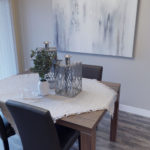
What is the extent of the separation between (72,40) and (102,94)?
1494 millimetres

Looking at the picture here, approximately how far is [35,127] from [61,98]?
431 millimetres

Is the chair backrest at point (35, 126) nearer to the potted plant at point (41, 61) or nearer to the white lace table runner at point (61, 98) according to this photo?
the white lace table runner at point (61, 98)

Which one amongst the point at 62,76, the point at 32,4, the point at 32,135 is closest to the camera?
the point at 32,135

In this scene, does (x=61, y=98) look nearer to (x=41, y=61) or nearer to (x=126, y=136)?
(x=41, y=61)

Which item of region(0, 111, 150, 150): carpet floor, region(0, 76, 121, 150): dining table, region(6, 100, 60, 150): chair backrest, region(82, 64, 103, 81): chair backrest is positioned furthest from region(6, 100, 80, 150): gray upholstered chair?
region(82, 64, 103, 81): chair backrest

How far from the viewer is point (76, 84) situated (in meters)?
1.65

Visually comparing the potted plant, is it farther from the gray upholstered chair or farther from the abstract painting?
the abstract painting

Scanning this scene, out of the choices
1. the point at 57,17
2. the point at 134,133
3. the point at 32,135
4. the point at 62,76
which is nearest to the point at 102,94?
the point at 62,76

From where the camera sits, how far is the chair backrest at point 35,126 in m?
1.10

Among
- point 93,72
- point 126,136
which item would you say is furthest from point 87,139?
point 126,136

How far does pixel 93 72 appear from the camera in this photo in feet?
7.07

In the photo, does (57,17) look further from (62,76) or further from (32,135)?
(32,135)

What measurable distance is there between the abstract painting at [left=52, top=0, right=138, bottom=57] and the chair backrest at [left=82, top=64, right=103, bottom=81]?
0.63m

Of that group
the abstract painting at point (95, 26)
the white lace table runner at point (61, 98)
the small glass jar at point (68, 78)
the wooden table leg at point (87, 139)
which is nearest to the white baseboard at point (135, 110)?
the abstract painting at point (95, 26)
